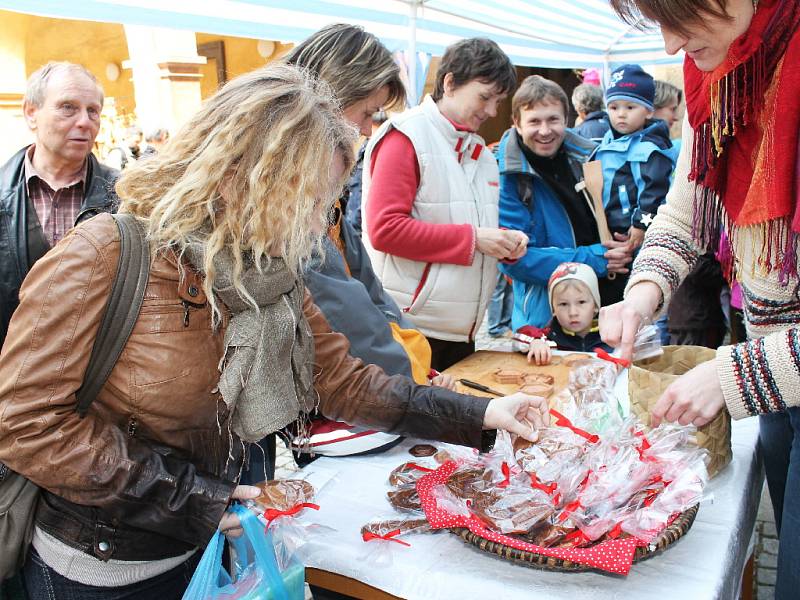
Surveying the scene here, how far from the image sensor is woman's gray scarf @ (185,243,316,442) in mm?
1249

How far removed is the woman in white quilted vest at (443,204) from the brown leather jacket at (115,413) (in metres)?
1.43

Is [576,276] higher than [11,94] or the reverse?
the reverse

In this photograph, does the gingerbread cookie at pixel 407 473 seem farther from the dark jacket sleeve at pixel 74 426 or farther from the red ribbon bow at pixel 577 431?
the dark jacket sleeve at pixel 74 426

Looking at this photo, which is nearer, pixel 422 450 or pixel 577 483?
pixel 577 483

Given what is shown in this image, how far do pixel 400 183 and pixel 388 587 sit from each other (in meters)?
1.66

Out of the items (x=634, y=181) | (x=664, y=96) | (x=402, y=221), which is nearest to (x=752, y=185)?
(x=402, y=221)

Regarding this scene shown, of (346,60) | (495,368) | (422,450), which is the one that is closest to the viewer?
(422,450)

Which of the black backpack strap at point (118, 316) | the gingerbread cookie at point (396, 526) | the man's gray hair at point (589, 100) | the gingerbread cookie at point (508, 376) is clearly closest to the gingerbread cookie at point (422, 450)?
the gingerbread cookie at point (396, 526)

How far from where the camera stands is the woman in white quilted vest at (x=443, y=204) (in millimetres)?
2627

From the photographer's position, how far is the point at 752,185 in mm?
1340

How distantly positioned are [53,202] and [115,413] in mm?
1799

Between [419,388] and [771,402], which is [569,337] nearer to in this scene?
[419,388]

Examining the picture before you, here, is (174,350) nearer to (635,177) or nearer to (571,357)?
(571,357)

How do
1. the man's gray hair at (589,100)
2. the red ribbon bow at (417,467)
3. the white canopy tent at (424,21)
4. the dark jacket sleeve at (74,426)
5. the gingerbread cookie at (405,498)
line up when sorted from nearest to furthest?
the dark jacket sleeve at (74,426)
the gingerbread cookie at (405,498)
the red ribbon bow at (417,467)
the white canopy tent at (424,21)
the man's gray hair at (589,100)
